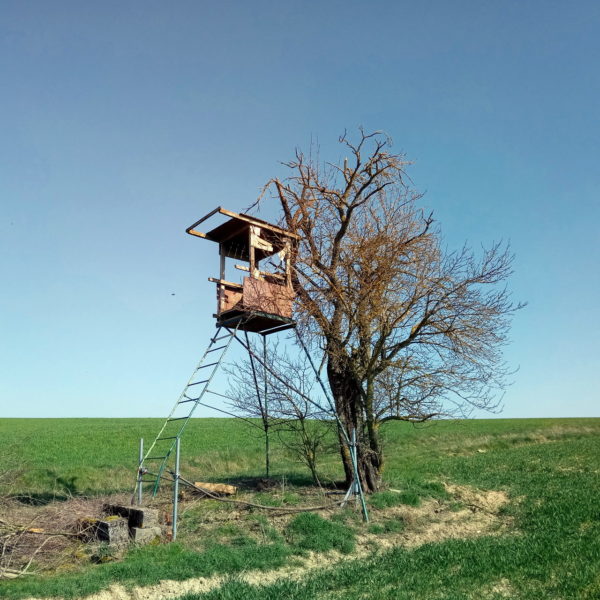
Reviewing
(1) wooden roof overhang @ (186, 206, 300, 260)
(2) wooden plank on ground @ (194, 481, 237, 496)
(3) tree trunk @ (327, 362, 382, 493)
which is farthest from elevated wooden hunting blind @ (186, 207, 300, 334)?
(2) wooden plank on ground @ (194, 481, 237, 496)

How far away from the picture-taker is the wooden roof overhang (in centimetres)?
1367

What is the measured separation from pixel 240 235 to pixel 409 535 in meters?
8.39

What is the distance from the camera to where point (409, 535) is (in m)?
11.9

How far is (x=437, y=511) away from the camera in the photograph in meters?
13.9

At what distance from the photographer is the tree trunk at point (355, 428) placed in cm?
1471

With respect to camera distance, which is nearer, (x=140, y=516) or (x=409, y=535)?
(x=140, y=516)

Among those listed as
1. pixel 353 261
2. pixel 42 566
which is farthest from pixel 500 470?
pixel 42 566

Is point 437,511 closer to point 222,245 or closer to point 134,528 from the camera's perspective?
point 134,528

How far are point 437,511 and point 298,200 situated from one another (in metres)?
9.18

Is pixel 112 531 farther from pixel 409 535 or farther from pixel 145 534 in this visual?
A: pixel 409 535

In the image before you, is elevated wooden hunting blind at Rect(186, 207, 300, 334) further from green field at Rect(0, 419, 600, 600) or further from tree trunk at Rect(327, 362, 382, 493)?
green field at Rect(0, 419, 600, 600)

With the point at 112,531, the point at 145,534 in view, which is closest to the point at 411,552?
the point at 145,534

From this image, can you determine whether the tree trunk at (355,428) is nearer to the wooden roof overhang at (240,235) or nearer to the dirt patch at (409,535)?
the dirt patch at (409,535)

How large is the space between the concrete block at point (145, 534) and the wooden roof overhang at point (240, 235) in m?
7.03
